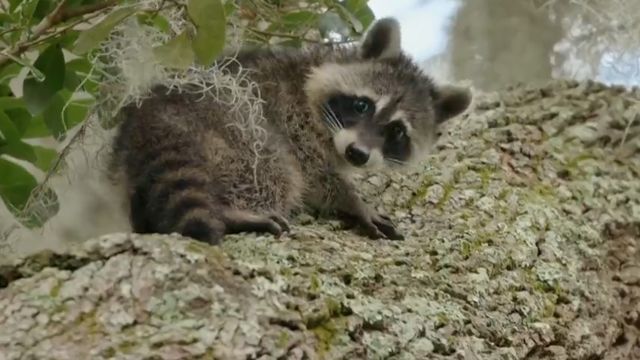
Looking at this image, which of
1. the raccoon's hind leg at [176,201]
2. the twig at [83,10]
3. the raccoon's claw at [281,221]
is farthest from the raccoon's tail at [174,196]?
the twig at [83,10]

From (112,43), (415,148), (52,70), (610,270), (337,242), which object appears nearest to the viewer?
Result: (52,70)

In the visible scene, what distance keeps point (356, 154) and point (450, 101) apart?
1.26 feet

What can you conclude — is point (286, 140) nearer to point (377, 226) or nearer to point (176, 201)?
point (377, 226)

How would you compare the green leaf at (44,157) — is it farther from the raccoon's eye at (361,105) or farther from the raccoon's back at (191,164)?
the raccoon's eye at (361,105)

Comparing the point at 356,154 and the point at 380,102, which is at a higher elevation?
the point at 380,102

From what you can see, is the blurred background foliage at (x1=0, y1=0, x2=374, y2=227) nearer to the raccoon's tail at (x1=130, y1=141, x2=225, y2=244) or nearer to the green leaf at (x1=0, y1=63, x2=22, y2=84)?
the green leaf at (x1=0, y1=63, x2=22, y2=84)

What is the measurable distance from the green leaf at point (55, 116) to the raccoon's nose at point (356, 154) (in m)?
0.63

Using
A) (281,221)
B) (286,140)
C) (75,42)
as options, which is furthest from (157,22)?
(286,140)

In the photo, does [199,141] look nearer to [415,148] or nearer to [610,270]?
[415,148]

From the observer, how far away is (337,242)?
1.83 metres

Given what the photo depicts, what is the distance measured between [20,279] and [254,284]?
0.31m

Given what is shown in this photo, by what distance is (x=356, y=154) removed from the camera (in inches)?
84.2

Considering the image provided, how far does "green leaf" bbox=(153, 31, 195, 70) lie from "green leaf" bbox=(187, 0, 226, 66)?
0.04 ft

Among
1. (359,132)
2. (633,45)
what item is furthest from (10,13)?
(633,45)
